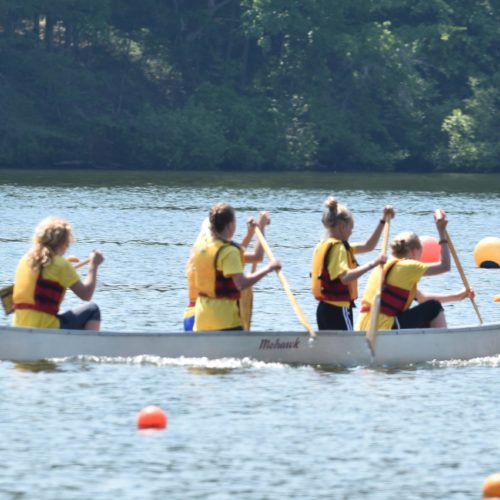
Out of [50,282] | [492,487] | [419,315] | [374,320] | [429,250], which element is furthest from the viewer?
[429,250]

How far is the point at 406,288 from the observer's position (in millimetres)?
16625

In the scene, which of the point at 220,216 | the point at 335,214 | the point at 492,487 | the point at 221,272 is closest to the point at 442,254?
the point at 335,214

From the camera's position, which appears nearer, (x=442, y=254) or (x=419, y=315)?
(x=442, y=254)

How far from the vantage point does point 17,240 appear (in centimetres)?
3253

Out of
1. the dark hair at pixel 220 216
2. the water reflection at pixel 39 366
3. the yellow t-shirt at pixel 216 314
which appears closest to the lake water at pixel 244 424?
the water reflection at pixel 39 366

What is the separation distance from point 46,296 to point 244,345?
181cm

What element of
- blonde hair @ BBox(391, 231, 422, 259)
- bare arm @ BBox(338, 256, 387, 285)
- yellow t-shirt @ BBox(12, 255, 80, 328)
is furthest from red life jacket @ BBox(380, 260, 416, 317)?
yellow t-shirt @ BBox(12, 255, 80, 328)

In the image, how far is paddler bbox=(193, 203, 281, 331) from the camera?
15.8 meters

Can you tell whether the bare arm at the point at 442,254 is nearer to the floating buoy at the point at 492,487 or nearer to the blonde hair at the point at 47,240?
the blonde hair at the point at 47,240

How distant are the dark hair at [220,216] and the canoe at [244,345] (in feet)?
3.17

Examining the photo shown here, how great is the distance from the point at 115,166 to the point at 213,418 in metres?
56.5

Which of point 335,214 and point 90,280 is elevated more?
point 335,214

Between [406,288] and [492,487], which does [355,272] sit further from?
[492,487]

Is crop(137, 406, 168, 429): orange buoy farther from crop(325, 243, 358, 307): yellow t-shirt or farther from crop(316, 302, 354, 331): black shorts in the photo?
crop(316, 302, 354, 331): black shorts
